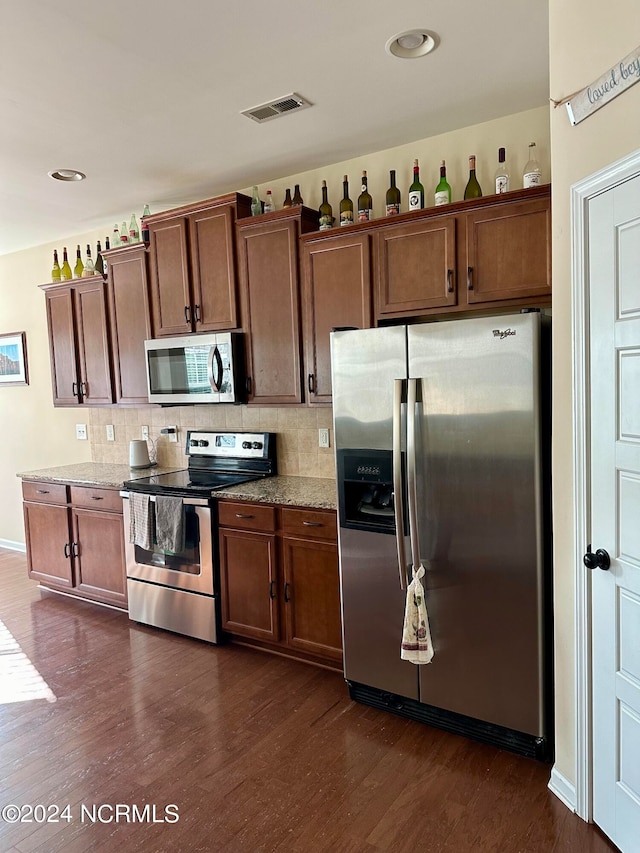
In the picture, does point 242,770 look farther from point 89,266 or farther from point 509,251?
point 89,266

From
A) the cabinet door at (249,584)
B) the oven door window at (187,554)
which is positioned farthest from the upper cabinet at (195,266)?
the cabinet door at (249,584)

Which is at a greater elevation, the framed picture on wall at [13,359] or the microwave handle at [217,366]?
the framed picture on wall at [13,359]

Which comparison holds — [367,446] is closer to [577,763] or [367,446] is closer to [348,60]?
[577,763]

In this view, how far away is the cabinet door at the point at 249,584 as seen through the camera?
300cm

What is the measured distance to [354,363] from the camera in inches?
97.3

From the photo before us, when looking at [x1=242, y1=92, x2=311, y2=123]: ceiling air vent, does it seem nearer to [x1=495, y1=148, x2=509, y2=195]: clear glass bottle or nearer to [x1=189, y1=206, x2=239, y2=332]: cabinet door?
[x1=189, y1=206, x2=239, y2=332]: cabinet door

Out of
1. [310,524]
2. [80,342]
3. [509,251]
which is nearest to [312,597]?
[310,524]

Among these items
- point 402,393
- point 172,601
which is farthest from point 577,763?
point 172,601

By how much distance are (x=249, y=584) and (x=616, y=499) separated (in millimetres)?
2002

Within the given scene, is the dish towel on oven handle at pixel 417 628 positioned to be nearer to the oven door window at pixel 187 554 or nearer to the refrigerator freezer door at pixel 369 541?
the refrigerator freezer door at pixel 369 541

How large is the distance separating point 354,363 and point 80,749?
2.02 metres

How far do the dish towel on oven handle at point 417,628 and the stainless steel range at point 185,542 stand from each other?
4.27ft

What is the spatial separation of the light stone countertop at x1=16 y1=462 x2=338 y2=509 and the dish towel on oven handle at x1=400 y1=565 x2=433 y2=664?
611 millimetres

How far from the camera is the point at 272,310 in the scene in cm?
324
